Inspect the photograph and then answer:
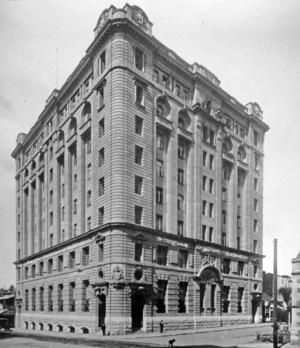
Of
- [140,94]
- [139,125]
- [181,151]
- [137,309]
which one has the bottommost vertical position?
[137,309]

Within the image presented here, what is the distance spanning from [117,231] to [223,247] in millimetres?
20186

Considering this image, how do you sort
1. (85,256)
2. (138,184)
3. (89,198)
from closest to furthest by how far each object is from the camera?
(138,184), (85,256), (89,198)

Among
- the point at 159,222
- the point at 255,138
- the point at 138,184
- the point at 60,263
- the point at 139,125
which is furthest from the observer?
the point at 255,138

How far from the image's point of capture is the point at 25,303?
6406 centimetres

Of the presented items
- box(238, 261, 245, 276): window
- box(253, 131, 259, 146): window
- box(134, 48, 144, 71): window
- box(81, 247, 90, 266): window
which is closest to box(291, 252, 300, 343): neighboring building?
box(81, 247, 90, 266): window

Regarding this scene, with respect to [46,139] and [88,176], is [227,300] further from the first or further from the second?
[46,139]

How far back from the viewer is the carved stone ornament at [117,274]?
3850 cm

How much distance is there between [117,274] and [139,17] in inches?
1123

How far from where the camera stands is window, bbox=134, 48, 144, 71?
A: 147 feet

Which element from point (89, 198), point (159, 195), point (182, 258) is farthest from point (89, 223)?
point (182, 258)

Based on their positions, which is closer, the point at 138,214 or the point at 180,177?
the point at 138,214

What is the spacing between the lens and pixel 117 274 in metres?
38.6

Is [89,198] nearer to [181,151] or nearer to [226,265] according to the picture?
[181,151]

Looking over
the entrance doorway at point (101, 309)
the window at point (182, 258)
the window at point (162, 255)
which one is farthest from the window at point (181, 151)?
the entrance doorway at point (101, 309)
